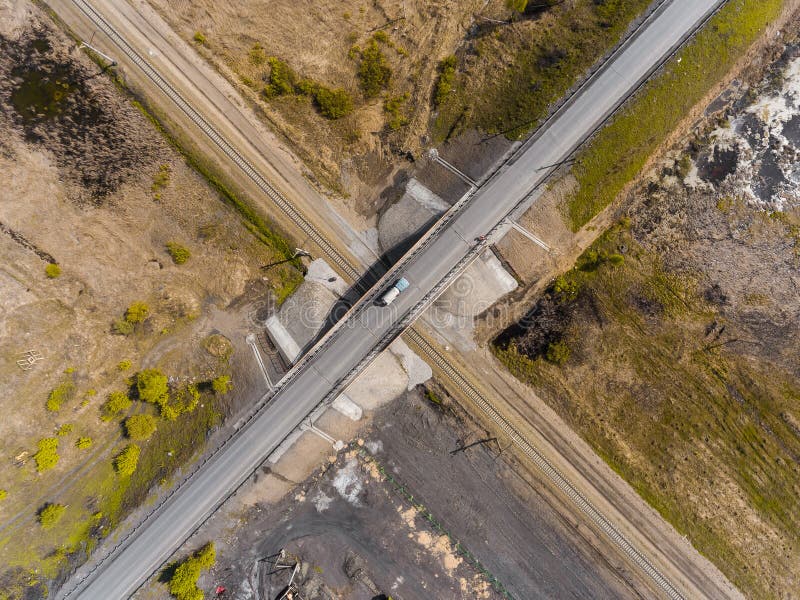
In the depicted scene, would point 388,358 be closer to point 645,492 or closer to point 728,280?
point 645,492

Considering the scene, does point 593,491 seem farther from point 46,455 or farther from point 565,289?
point 46,455

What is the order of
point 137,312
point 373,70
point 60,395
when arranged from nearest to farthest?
point 60,395
point 373,70
point 137,312

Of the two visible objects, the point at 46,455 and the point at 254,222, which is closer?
the point at 46,455

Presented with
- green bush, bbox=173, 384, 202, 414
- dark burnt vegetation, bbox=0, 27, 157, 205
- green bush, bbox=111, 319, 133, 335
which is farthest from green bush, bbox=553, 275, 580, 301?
green bush, bbox=111, 319, 133, 335

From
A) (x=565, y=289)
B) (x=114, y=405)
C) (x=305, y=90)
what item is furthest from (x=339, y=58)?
(x=114, y=405)

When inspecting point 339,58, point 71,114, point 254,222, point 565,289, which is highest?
point 339,58

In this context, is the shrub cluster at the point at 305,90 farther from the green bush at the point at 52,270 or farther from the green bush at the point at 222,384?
the green bush at the point at 222,384
